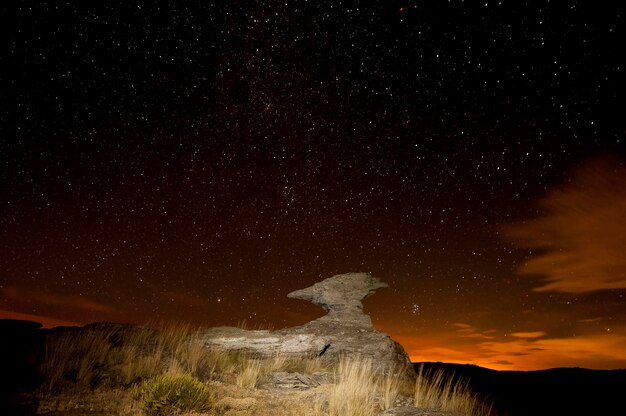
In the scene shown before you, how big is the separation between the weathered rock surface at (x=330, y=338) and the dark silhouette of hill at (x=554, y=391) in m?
8.08

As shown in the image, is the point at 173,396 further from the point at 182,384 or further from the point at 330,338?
the point at 330,338

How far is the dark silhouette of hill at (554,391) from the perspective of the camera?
2517 cm

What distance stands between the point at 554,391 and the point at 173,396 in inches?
1520

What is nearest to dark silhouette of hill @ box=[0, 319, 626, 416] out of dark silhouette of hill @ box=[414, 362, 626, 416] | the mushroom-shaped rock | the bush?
dark silhouette of hill @ box=[414, 362, 626, 416]

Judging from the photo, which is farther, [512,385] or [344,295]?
[512,385]

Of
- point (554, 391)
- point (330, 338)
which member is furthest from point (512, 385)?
point (330, 338)

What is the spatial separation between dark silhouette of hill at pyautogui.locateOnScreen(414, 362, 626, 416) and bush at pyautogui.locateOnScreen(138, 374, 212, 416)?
1573 cm

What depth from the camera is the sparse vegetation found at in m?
5.87

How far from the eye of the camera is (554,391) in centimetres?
3300

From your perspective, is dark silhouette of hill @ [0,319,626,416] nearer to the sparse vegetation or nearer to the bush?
the sparse vegetation

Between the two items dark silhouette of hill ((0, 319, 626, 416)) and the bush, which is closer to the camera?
the bush

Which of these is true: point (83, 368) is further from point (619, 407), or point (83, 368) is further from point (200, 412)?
point (619, 407)

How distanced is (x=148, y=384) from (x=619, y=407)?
3419 cm

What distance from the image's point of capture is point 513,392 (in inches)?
1286
